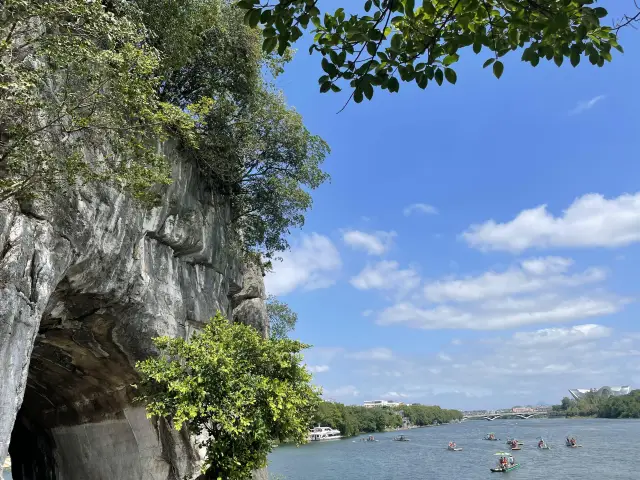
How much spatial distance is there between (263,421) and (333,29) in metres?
8.85

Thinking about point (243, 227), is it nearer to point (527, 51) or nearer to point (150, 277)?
point (150, 277)

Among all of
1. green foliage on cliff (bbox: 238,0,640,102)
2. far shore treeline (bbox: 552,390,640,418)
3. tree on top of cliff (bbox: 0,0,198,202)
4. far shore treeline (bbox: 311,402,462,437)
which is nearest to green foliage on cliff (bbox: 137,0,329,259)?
tree on top of cliff (bbox: 0,0,198,202)

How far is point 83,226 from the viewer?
8.59 metres

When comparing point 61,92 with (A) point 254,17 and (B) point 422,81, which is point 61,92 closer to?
(A) point 254,17

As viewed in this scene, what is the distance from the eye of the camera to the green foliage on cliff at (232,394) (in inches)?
410

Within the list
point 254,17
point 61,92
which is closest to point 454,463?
point 61,92

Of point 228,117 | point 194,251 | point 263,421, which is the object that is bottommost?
point 263,421

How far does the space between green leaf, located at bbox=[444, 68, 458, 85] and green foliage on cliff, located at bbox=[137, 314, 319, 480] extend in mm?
8505

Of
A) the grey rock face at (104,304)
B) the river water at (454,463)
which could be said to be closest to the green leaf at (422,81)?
the grey rock face at (104,304)

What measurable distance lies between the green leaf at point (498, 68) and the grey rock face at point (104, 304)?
247 inches

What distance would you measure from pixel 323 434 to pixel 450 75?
67.1 m

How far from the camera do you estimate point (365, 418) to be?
78.8m

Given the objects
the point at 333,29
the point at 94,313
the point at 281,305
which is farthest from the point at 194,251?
the point at 281,305

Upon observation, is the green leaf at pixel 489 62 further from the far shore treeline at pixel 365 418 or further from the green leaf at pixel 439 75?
the far shore treeline at pixel 365 418
